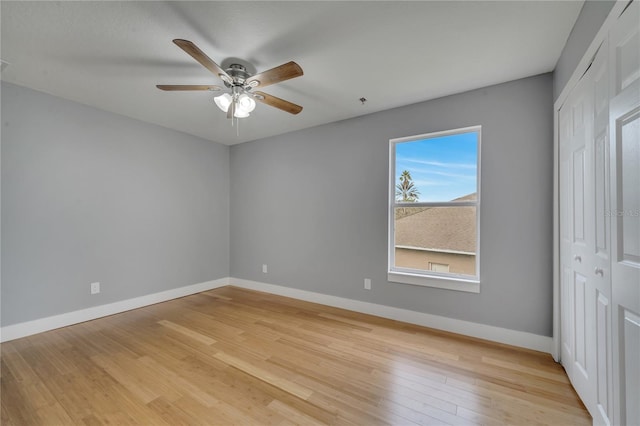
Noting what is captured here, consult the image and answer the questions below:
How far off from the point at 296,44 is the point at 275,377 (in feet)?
8.49

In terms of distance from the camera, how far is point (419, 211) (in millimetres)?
3039

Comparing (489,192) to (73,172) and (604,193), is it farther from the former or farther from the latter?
(73,172)

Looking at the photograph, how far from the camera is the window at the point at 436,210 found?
2.73m

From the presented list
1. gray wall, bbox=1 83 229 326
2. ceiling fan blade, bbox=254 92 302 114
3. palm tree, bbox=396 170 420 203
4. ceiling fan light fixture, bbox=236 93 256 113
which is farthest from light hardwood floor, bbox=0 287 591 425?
ceiling fan blade, bbox=254 92 302 114

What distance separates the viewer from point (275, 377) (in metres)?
1.94

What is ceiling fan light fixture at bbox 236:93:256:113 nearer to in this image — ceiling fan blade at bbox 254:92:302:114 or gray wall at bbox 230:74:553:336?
ceiling fan blade at bbox 254:92:302:114

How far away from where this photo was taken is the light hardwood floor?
157cm

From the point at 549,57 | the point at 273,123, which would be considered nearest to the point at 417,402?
the point at 549,57

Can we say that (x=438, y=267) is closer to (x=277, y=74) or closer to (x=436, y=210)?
(x=436, y=210)

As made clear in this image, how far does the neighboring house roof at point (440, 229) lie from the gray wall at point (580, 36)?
1.21m

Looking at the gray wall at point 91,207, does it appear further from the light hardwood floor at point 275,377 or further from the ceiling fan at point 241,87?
the ceiling fan at point 241,87

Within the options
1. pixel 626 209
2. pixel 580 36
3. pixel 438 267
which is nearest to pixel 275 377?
pixel 438 267

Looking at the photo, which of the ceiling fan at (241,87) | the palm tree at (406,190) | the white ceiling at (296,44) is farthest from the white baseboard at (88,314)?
the palm tree at (406,190)

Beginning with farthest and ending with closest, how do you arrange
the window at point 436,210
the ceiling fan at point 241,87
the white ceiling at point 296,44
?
1. the window at point 436,210
2. the ceiling fan at point 241,87
3. the white ceiling at point 296,44
